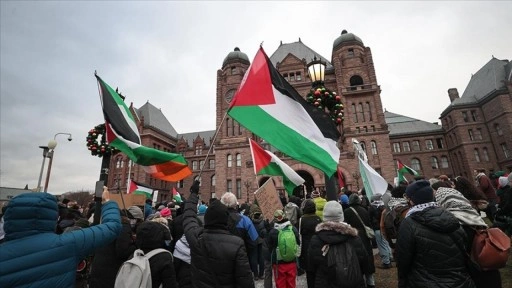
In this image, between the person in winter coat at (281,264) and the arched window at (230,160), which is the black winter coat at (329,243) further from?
the arched window at (230,160)

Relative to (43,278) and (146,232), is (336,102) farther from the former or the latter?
(43,278)

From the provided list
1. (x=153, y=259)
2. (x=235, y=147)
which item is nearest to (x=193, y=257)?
(x=153, y=259)

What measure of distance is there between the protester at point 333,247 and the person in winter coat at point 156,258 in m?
1.94

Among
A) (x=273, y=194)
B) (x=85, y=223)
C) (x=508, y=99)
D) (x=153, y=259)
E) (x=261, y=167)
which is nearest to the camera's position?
(x=153, y=259)

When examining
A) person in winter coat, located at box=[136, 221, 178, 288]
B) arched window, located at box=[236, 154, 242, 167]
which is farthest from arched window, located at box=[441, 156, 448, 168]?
person in winter coat, located at box=[136, 221, 178, 288]

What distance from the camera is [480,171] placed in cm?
765

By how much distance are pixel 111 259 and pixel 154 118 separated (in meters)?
51.8

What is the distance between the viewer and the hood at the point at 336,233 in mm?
3290

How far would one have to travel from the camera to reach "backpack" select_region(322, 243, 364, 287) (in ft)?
10.4

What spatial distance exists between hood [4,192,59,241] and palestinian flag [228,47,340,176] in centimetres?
356

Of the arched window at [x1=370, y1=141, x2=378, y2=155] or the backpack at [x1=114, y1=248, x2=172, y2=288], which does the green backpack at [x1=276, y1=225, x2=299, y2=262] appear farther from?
the arched window at [x1=370, y1=141, x2=378, y2=155]

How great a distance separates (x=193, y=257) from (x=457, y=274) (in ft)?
9.86

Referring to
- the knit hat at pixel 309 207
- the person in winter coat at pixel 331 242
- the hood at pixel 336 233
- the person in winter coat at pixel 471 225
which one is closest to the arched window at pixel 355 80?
the knit hat at pixel 309 207

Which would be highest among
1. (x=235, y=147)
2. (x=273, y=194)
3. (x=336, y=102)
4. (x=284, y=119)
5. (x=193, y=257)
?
(x=235, y=147)
